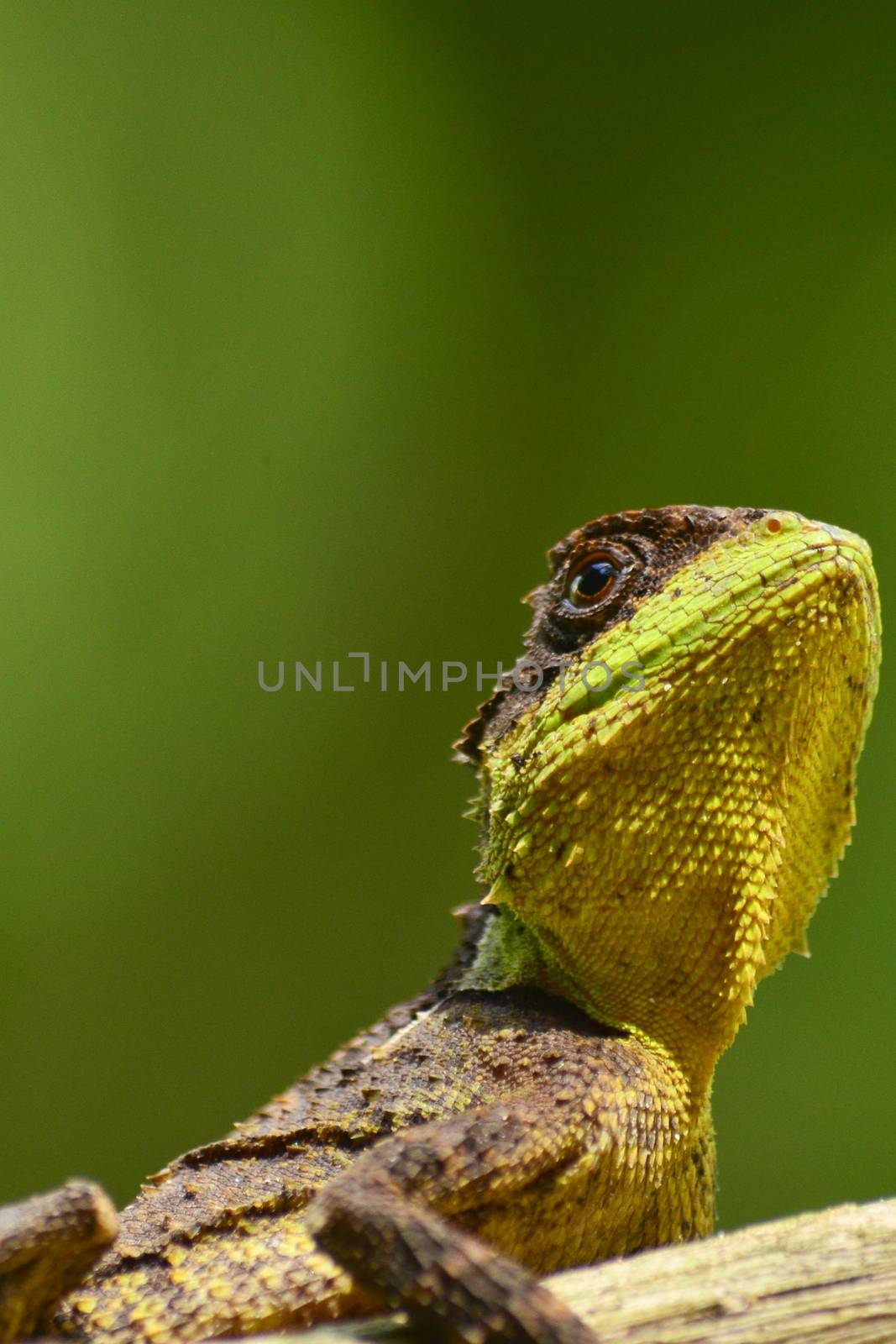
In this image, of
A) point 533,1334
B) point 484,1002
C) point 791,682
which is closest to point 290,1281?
point 533,1334

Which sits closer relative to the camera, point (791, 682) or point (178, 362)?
point (791, 682)

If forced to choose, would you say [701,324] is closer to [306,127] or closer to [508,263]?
[508,263]

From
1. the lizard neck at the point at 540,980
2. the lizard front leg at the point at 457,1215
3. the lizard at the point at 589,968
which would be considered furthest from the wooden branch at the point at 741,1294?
the lizard neck at the point at 540,980

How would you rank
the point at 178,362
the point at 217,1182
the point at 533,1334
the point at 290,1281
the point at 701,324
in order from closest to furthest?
the point at 533,1334, the point at 290,1281, the point at 217,1182, the point at 178,362, the point at 701,324

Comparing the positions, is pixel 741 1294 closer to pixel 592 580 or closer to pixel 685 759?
pixel 685 759

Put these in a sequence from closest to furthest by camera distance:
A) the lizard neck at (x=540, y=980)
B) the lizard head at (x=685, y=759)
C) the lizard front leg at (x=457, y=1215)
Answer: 1. the lizard front leg at (x=457, y=1215)
2. the lizard head at (x=685, y=759)
3. the lizard neck at (x=540, y=980)
